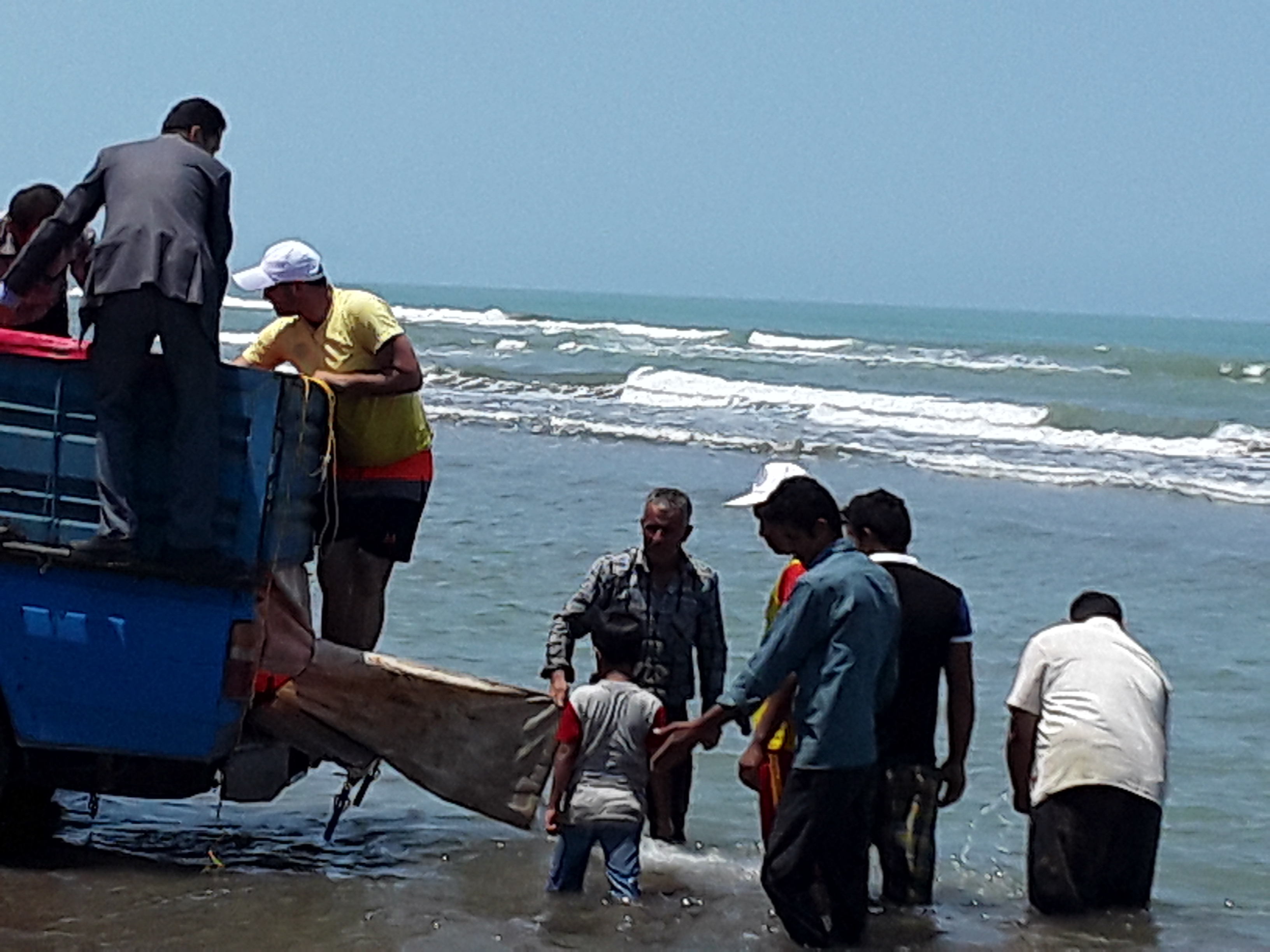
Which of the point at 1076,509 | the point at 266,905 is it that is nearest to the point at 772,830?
the point at 266,905

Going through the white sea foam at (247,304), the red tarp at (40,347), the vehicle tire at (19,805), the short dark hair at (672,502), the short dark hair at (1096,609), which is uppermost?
the red tarp at (40,347)

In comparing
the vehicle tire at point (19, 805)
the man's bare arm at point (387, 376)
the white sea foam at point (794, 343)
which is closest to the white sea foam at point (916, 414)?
the white sea foam at point (794, 343)

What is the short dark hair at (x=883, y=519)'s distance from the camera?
5.86 metres

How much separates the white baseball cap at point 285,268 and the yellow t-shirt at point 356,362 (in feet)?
0.53

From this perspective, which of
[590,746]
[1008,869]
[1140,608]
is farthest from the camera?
[1140,608]

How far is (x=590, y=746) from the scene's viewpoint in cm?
A: 564

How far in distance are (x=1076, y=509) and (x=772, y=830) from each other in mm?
11822

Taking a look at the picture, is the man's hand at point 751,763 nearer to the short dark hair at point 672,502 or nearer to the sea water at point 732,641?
the sea water at point 732,641

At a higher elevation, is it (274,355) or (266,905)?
(274,355)

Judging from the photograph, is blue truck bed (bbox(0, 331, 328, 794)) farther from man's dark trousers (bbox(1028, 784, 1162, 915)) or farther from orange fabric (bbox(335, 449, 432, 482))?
man's dark trousers (bbox(1028, 784, 1162, 915))

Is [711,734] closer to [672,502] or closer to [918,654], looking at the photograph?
[918,654]

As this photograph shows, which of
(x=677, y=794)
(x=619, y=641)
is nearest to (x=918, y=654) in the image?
(x=619, y=641)

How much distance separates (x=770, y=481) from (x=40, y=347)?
221 centimetres

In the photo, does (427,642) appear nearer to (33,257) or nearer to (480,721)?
(480,721)
